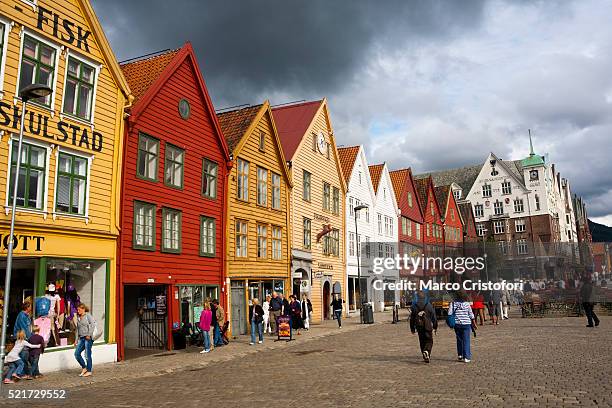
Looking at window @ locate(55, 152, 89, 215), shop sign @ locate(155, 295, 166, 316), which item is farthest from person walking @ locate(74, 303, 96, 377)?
shop sign @ locate(155, 295, 166, 316)

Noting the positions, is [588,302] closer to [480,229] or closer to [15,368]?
[15,368]

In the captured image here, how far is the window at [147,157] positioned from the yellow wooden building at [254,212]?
4.67 meters

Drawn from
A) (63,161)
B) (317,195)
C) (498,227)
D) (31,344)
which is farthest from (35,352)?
(498,227)

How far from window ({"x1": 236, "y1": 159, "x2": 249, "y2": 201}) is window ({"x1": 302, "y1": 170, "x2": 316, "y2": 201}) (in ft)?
21.0

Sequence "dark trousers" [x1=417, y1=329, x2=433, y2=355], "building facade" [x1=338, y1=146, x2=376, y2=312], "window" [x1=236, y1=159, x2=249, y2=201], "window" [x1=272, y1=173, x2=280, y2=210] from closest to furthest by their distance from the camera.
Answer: "dark trousers" [x1=417, y1=329, x2=433, y2=355] → "window" [x1=236, y1=159, x2=249, y2=201] → "window" [x1=272, y1=173, x2=280, y2=210] → "building facade" [x1=338, y1=146, x2=376, y2=312]

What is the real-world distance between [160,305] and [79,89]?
26.0 feet

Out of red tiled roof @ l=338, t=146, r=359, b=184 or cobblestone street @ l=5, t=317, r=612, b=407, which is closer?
cobblestone street @ l=5, t=317, r=612, b=407

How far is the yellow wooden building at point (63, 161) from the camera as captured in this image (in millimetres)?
14705

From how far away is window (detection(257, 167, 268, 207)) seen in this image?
26938mm

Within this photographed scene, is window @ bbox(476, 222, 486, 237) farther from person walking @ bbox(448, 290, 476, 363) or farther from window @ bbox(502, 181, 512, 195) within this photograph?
person walking @ bbox(448, 290, 476, 363)

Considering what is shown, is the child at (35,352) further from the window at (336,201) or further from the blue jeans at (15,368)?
the window at (336,201)

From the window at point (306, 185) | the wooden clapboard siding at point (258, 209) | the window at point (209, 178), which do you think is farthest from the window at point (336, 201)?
the window at point (209, 178)

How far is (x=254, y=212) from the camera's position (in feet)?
85.8

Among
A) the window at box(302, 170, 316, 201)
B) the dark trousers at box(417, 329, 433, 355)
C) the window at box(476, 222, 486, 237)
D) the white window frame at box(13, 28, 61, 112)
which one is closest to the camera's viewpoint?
the dark trousers at box(417, 329, 433, 355)
